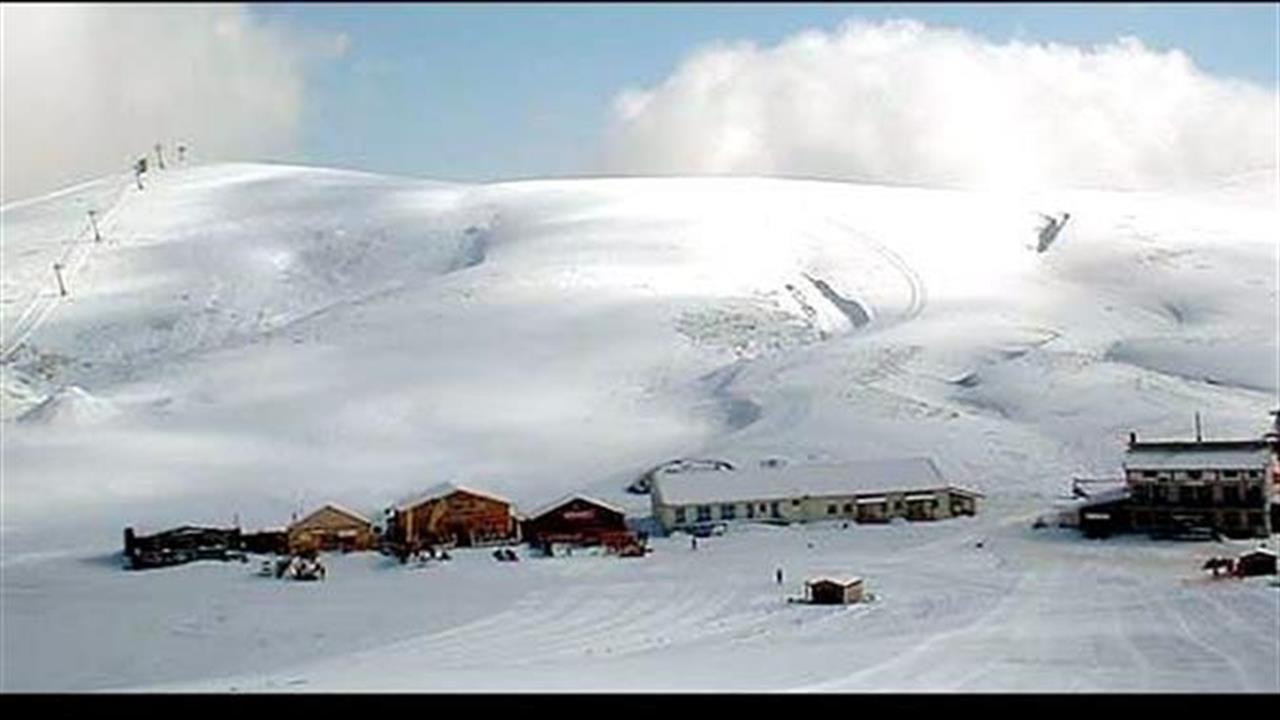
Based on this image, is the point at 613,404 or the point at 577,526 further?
the point at 613,404

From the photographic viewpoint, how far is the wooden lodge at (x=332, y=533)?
6473 mm

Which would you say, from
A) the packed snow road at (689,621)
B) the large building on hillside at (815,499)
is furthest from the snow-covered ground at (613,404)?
the large building on hillside at (815,499)

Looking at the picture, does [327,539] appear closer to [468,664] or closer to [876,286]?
[468,664]

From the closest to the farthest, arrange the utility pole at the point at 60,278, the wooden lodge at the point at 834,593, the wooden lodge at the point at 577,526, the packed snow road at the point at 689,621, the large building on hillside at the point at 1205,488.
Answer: the packed snow road at the point at 689,621, the wooden lodge at the point at 834,593, the large building on hillside at the point at 1205,488, the wooden lodge at the point at 577,526, the utility pole at the point at 60,278

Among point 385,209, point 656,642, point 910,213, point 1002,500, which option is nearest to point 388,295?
point 385,209

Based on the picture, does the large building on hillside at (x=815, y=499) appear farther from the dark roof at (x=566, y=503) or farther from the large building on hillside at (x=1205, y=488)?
the large building on hillside at (x=1205, y=488)

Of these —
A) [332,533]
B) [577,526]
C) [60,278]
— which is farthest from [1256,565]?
[60,278]

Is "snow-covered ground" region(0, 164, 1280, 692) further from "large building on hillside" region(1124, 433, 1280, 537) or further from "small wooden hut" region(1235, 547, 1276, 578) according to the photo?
"large building on hillside" region(1124, 433, 1280, 537)

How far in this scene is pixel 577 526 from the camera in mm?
6477

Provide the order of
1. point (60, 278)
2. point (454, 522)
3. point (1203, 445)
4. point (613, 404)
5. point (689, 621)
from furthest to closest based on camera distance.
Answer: point (60, 278) → point (613, 404) → point (454, 522) → point (1203, 445) → point (689, 621)

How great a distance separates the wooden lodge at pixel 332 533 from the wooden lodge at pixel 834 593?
2252 mm

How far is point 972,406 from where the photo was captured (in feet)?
26.5

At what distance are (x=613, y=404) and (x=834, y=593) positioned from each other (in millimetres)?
4119

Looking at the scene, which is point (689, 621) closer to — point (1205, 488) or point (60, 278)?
point (1205, 488)
